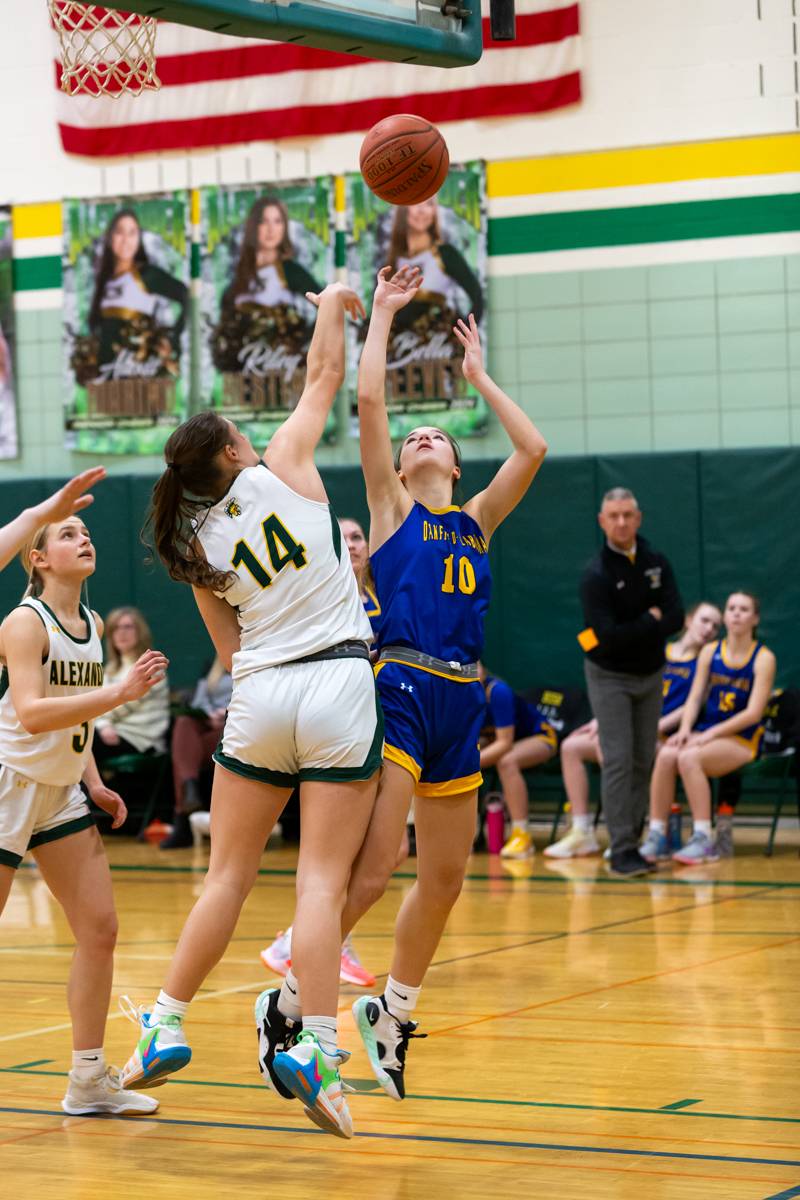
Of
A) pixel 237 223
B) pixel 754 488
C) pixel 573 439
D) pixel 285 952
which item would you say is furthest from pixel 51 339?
pixel 285 952

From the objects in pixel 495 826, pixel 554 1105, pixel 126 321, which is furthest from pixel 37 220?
pixel 554 1105

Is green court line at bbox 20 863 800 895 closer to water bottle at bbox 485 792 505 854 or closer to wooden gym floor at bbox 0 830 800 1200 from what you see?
wooden gym floor at bbox 0 830 800 1200

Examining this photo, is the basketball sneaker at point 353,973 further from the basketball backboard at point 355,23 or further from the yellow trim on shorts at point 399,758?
the basketball backboard at point 355,23

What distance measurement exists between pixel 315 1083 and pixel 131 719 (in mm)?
8730

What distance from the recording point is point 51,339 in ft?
49.1

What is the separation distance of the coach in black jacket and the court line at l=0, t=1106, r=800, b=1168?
5472 mm

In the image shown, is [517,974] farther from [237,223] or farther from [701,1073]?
[237,223]

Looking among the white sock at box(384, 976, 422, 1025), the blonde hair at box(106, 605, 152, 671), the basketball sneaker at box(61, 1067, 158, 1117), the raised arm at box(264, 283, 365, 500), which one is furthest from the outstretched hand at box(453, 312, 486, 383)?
the blonde hair at box(106, 605, 152, 671)

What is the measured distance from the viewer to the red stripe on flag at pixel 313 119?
13.3 metres

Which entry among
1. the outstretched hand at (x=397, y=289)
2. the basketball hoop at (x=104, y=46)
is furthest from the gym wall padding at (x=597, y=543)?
the outstretched hand at (x=397, y=289)

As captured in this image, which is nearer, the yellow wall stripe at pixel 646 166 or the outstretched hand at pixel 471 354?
the outstretched hand at pixel 471 354

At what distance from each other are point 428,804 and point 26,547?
4.63ft

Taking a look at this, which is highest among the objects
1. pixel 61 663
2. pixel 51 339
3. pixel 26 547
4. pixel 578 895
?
pixel 51 339

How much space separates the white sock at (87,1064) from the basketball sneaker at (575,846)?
21.6 feet
